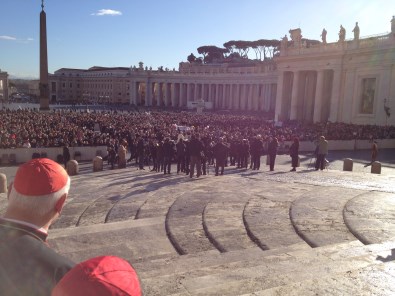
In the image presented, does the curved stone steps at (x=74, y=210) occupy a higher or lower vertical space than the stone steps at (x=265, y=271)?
lower

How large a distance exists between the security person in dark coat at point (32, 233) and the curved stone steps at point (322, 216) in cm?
499

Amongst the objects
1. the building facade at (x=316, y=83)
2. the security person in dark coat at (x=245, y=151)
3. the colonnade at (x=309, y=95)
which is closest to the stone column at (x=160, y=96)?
the building facade at (x=316, y=83)

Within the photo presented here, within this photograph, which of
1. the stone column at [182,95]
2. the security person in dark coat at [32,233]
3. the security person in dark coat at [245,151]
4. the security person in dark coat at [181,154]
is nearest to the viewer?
the security person in dark coat at [32,233]

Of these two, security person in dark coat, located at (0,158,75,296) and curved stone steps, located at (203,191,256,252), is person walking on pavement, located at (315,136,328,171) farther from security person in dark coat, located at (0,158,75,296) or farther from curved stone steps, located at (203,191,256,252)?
security person in dark coat, located at (0,158,75,296)

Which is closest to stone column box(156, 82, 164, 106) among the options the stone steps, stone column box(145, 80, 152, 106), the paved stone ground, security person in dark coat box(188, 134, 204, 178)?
stone column box(145, 80, 152, 106)

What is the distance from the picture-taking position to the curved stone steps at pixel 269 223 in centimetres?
627

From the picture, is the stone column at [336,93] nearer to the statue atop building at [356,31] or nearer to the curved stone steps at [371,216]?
the statue atop building at [356,31]

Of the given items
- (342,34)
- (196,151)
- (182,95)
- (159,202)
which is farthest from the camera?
(182,95)

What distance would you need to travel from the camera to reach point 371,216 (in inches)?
292

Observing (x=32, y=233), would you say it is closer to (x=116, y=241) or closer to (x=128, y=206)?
(x=116, y=241)

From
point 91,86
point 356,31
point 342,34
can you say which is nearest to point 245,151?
point 356,31

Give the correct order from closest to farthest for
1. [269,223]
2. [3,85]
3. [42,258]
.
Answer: [42,258] → [269,223] → [3,85]

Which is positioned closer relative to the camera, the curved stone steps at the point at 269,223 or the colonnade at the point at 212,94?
the curved stone steps at the point at 269,223

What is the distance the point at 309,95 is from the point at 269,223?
4535 centimetres
